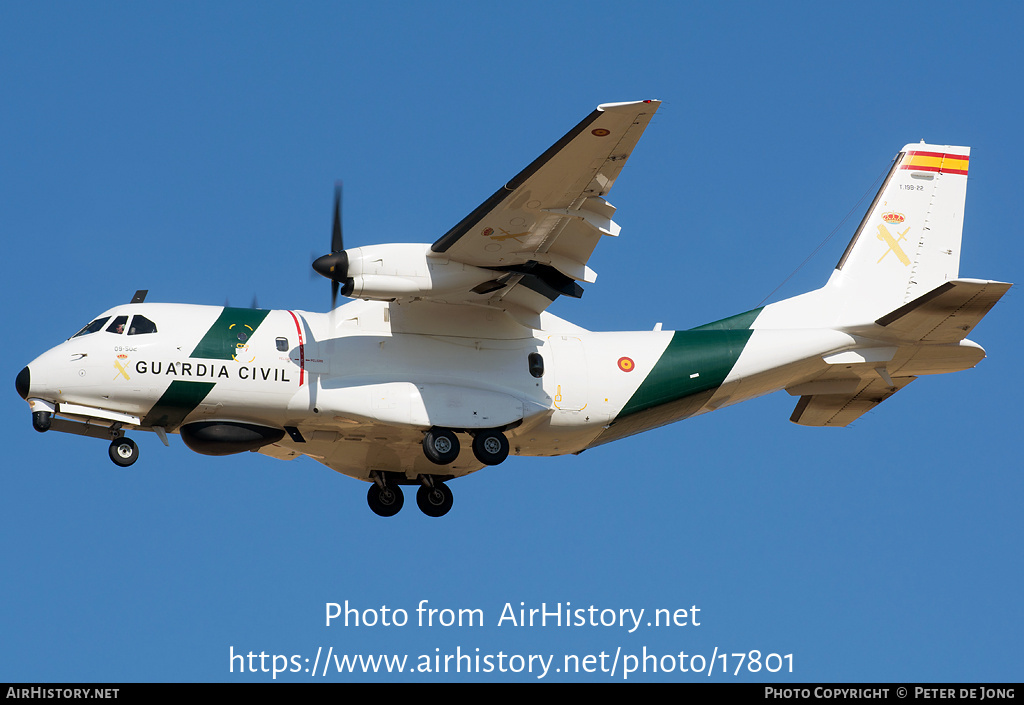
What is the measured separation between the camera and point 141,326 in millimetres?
15891

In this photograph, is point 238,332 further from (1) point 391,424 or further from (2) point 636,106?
(2) point 636,106

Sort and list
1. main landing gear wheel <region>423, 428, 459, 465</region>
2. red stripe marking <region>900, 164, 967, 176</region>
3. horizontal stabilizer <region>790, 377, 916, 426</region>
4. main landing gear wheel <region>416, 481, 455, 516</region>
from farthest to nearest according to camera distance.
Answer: red stripe marking <region>900, 164, 967, 176</region> < horizontal stabilizer <region>790, 377, 916, 426</region> < main landing gear wheel <region>416, 481, 455, 516</region> < main landing gear wheel <region>423, 428, 459, 465</region>

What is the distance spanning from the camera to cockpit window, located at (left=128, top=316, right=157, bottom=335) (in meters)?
15.9

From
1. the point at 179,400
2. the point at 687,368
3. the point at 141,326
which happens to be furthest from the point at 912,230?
the point at 141,326

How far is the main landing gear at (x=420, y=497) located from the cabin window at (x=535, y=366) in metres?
2.66

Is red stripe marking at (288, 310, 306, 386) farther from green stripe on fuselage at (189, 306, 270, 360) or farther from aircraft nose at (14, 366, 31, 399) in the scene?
aircraft nose at (14, 366, 31, 399)

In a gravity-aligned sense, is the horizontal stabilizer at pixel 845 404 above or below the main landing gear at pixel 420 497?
above

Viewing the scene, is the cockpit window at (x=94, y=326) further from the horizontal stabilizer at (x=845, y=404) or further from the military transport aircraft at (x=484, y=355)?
the horizontal stabilizer at (x=845, y=404)

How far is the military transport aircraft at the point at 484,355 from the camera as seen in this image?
50.9 feet

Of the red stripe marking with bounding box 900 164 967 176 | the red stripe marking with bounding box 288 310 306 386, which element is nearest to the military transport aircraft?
the red stripe marking with bounding box 288 310 306 386

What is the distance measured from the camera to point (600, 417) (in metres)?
17.3

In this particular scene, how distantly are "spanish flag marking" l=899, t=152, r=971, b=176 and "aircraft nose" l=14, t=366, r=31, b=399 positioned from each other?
13.2 metres

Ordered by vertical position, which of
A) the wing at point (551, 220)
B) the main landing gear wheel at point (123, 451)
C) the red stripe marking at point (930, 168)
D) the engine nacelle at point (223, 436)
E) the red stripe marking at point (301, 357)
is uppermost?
the red stripe marking at point (930, 168)

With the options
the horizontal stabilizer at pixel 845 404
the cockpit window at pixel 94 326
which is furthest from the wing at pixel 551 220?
the horizontal stabilizer at pixel 845 404
